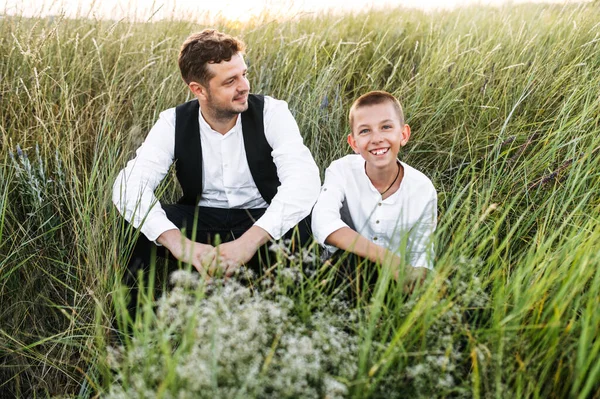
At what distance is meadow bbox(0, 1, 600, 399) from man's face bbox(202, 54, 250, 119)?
519mm

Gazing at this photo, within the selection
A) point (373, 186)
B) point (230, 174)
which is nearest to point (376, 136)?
point (373, 186)

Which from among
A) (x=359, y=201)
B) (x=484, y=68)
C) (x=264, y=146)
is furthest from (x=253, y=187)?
(x=484, y=68)

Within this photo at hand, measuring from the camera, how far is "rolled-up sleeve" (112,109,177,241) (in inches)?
94.9

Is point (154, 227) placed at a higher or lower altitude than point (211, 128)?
lower

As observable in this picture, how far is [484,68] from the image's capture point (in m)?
3.17

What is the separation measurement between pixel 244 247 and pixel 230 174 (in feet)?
1.89

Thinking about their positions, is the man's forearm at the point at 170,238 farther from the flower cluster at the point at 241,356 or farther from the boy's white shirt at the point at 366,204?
the flower cluster at the point at 241,356

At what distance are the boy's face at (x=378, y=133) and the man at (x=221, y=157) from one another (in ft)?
1.04

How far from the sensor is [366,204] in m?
2.45

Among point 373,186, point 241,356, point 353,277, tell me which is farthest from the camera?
point 373,186

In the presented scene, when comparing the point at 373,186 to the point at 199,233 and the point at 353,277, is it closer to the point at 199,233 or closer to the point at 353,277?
the point at 353,277

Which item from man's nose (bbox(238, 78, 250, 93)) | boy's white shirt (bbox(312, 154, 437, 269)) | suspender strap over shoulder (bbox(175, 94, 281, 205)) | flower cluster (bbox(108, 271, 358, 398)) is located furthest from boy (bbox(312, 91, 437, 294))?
flower cluster (bbox(108, 271, 358, 398))

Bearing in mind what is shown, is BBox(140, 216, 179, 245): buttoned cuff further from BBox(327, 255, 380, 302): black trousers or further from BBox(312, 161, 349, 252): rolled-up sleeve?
BBox(327, 255, 380, 302): black trousers

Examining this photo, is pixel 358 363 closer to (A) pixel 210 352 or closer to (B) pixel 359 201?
(A) pixel 210 352
